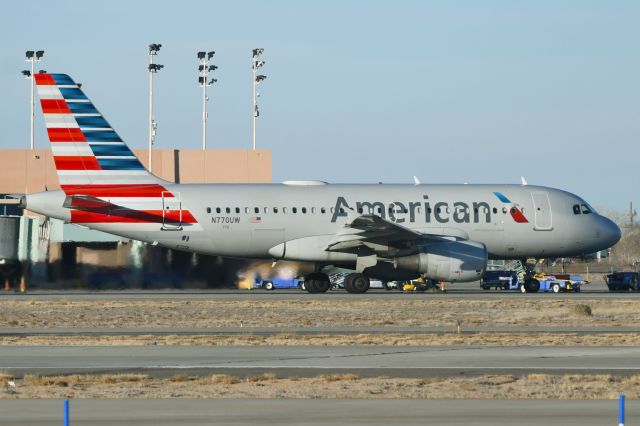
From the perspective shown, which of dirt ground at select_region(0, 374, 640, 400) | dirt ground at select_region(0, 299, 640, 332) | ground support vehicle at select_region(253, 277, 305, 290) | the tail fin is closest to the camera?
dirt ground at select_region(0, 374, 640, 400)

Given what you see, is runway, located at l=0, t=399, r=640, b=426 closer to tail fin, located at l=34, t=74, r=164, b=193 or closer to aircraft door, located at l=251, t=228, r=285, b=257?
tail fin, located at l=34, t=74, r=164, b=193

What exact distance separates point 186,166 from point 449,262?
41164 mm

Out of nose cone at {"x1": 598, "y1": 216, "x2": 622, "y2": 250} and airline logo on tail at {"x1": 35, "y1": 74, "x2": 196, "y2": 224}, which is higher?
airline logo on tail at {"x1": 35, "y1": 74, "x2": 196, "y2": 224}

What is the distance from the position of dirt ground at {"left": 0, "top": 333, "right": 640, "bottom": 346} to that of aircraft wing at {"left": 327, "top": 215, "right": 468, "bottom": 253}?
18.0m

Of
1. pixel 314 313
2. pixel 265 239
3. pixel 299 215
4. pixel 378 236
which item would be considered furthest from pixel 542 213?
pixel 314 313

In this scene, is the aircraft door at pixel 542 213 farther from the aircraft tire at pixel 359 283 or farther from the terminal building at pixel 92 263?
the terminal building at pixel 92 263

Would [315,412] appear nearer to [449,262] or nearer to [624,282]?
[449,262]

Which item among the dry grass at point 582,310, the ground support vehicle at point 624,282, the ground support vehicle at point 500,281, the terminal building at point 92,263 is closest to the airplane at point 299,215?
the terminal building at point 92,263

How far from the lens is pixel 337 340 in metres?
28.6

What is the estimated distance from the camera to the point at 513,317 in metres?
37.6

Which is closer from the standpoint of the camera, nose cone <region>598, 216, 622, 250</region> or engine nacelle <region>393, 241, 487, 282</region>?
engine nacelle <region>393, 241, 487, 282</region>

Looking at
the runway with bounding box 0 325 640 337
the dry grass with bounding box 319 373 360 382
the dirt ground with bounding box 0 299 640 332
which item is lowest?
the dry grass with bounding box 319 373 360 382

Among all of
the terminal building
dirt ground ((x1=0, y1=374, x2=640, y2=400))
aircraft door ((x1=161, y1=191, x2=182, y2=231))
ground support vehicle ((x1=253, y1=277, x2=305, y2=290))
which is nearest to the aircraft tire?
the terminal building

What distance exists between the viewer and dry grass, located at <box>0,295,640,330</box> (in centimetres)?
3491
